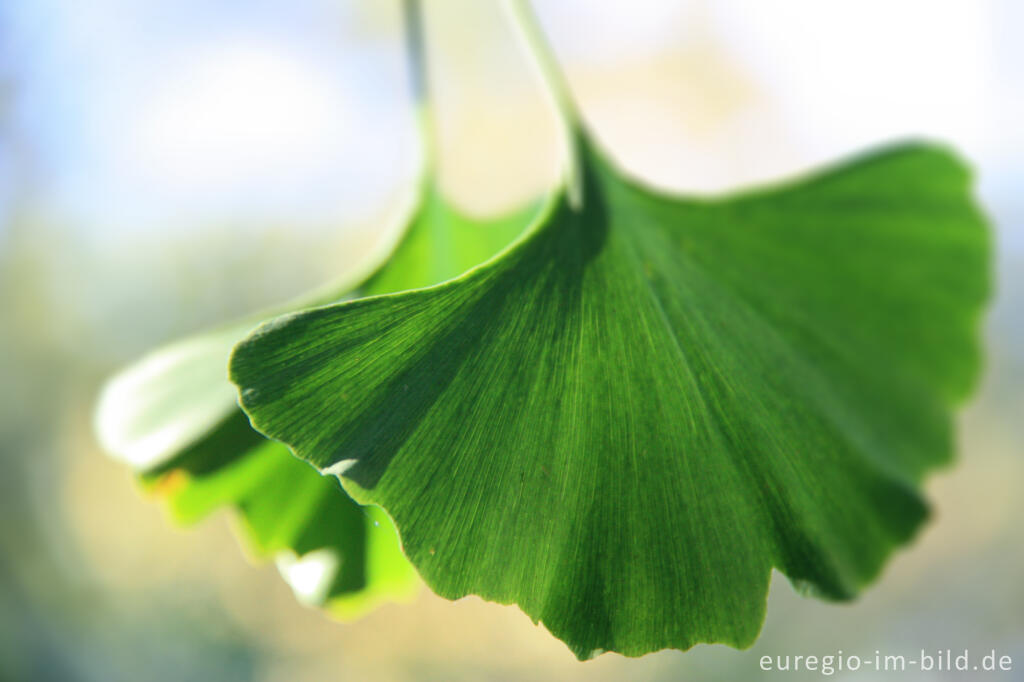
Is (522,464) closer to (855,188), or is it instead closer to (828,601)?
(828,601)

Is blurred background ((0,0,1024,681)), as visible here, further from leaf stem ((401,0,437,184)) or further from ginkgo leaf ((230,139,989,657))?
ginkgo leaf ((230,139,989,657))

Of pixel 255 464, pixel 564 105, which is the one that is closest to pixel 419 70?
pixel 564 105

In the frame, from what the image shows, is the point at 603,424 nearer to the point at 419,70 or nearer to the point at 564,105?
the point at 564,105

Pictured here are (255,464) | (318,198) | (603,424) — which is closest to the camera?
(603,424)

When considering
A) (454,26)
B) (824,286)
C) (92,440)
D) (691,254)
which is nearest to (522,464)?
(691,254)

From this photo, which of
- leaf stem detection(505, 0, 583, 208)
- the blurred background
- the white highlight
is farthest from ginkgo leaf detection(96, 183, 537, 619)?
the blurred background

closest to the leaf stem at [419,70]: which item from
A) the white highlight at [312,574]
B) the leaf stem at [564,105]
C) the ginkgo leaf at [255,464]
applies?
the ginkgo leaf at [255,464]
